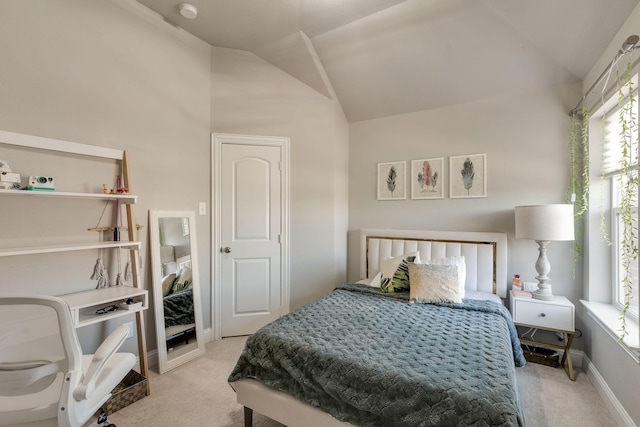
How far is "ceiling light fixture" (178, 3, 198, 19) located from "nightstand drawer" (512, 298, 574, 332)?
3.73 metres

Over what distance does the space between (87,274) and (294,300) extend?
77.0 inches

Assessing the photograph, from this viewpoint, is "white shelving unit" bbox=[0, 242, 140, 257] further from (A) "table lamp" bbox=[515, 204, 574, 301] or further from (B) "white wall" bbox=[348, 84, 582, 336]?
(A) "table lamp" bbox=[515, 204, 574, 301]

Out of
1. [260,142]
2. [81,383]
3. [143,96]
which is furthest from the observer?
[260,142]

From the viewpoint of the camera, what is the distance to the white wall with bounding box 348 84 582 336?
2688 millimetres

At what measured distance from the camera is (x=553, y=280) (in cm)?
270

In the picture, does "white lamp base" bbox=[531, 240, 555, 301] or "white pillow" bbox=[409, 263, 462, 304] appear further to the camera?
"white lamp base" bbox=[531, 240, 555, 301]

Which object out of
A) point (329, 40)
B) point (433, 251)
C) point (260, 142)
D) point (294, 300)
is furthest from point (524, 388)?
point (329, 40)

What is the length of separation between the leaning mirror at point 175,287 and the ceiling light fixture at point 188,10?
177cm

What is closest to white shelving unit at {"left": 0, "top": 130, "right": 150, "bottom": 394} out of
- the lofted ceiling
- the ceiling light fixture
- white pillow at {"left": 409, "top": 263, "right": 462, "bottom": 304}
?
the ceiling light fixture

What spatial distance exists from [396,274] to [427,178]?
122 centimetres

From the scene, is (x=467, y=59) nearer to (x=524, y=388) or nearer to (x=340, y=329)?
(x=340, y=329)

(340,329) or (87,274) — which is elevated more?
(87,274)

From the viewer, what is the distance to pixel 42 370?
3.97ft

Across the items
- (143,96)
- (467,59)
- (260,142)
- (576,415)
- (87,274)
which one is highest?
(467,59)
